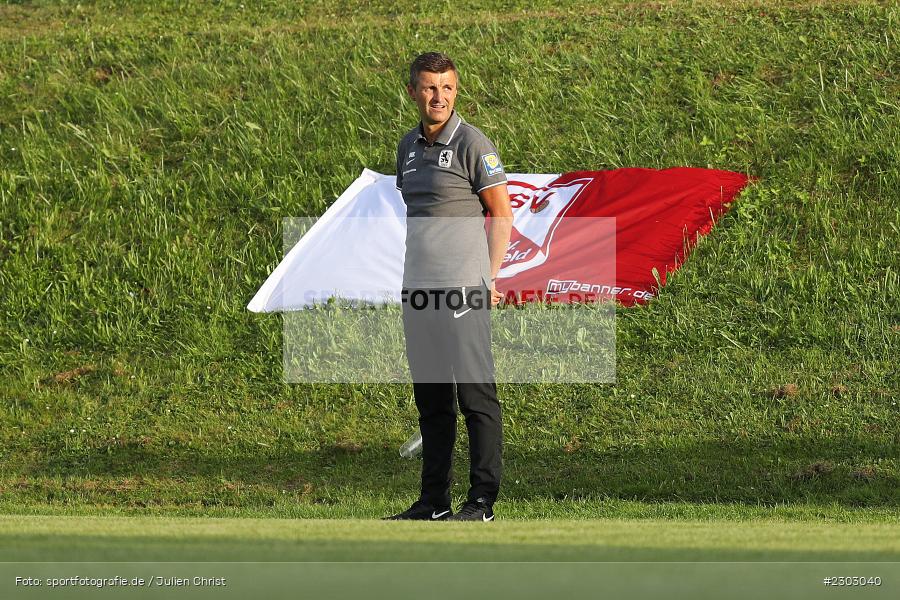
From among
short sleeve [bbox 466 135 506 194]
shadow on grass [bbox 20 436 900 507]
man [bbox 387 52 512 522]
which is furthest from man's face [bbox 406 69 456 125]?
shadow on grass [bbox 20 436 900 507]

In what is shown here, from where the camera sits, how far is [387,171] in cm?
1192

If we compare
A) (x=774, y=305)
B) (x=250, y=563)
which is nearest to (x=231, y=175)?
(x=774, y=305)

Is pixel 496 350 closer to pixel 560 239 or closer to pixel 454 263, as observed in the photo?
pixel 560 239

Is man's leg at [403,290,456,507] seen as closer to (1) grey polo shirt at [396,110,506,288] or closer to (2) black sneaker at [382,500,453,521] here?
(2) black sneaker at [382,500,453,521]

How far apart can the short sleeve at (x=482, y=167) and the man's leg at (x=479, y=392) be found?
1.68ft

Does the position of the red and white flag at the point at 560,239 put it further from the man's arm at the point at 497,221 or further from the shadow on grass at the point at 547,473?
the man's arm at the point at 497,221

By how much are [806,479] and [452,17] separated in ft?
28.4

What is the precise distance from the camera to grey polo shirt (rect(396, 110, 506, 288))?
582 centimetres

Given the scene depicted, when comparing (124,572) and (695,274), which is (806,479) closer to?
(695,274)

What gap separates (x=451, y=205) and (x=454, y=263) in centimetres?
28

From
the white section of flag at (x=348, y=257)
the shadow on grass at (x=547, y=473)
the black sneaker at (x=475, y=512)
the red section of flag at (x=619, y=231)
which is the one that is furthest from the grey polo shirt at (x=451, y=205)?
the white section of flag at (x=348, y=257)

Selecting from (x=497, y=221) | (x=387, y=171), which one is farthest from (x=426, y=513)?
(x=387, y=171)

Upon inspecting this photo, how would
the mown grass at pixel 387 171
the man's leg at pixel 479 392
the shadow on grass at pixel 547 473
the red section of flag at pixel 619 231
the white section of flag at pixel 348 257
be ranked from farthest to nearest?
the white section of flag at pixel 348 257 → the red section of flag at pixel 619 231 → the mown grass at pixel 387 171 → the shadow on grass at pixel 547 473 → the man's leg at pixel 479 392

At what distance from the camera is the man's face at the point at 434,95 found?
5836mm
